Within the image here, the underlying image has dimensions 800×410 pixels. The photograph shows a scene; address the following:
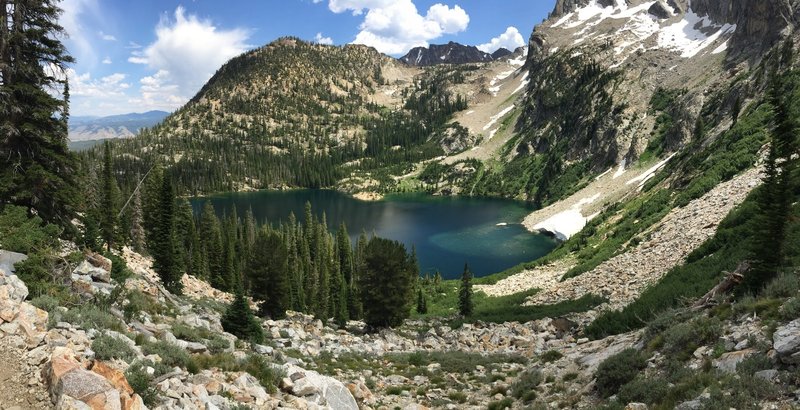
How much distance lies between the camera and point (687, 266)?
99.1 ft

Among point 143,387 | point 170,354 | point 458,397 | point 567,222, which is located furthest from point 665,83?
point 143,387

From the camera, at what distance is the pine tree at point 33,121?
66.7 ft

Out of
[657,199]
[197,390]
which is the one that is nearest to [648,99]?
[657,199]

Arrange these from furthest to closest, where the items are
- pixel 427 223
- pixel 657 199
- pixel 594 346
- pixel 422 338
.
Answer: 1. pixel 427 223
2. pixel 657 199
3. pixel 422 338
4. pixel 594 346

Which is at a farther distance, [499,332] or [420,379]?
[499,332]

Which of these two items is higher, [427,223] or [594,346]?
[594,346]

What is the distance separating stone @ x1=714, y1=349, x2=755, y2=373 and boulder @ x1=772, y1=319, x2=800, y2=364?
70 centimetres

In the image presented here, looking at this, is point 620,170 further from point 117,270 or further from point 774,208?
point 117,270

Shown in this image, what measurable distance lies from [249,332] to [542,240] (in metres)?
92.0

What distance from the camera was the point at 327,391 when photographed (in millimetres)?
14281

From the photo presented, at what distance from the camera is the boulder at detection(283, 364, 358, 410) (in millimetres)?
13538

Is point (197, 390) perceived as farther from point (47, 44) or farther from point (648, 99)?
point (648, 99)

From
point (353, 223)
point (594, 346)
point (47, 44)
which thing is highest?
point (47, 44)

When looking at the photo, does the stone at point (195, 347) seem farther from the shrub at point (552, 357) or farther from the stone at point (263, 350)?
the shrub at point (552, 357)
